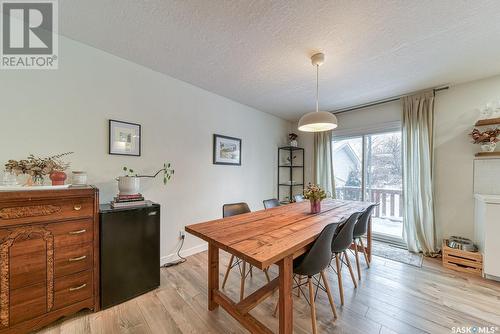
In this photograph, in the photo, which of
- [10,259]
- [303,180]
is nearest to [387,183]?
[303,180]

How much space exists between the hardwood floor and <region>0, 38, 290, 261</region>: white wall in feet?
2.76

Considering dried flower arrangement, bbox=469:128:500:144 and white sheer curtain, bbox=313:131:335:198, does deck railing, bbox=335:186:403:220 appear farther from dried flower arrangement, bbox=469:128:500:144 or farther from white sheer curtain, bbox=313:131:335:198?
dried flower arrangement, bbox=469:128:500:144

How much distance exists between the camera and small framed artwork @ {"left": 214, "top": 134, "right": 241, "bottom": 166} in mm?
3142

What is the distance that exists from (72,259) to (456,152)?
15.4 ft

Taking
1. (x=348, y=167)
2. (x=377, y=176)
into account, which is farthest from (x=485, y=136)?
(x=348, y=167)

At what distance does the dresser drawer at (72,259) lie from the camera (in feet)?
4.90

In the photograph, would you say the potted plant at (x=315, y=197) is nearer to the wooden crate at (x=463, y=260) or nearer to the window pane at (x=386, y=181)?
the wooden crate at (x=463, y=260)

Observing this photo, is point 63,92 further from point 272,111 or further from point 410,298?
point 410,298

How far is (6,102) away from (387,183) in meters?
4.99

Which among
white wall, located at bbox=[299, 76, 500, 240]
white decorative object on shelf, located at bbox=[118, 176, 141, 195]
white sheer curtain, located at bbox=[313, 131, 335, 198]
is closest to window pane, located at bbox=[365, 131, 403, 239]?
white wall, located at bbox=[299, 76, 500, 240]

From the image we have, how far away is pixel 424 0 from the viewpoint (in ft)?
A: 4.55

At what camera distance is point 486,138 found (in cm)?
240

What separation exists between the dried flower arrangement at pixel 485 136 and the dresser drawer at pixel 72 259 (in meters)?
4.56

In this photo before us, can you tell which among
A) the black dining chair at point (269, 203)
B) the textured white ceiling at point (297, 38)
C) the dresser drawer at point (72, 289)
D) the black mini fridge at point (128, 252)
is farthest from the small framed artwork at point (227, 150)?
the dresser drawer at point (72, 289)
